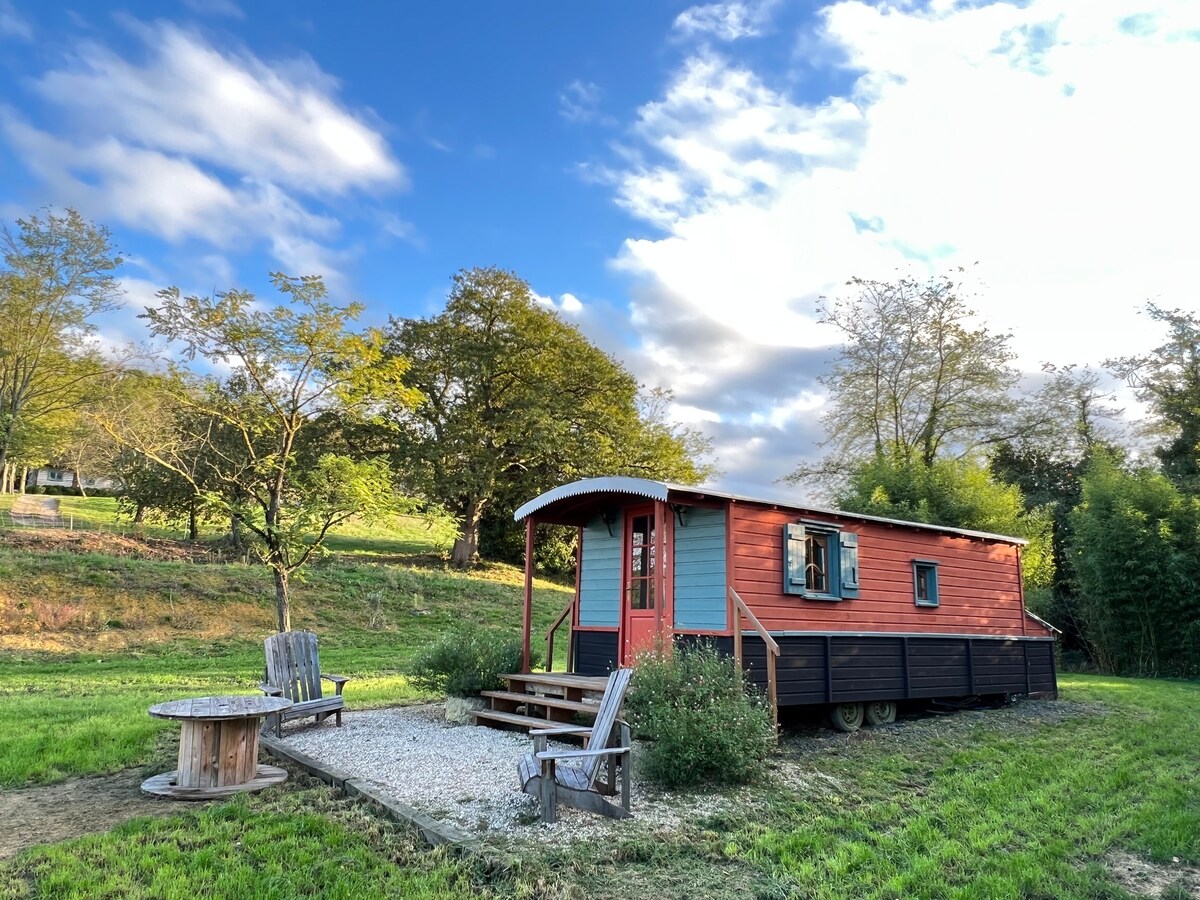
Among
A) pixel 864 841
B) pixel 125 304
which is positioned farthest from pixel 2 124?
pixel 864 841

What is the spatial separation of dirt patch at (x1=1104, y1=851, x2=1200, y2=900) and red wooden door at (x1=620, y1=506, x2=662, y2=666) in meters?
4.51

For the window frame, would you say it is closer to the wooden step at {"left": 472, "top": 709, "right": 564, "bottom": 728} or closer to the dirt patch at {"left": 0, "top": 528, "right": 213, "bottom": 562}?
the wooden step at {"left": 472, "top": 709, "right": 564, "bottom": 728}

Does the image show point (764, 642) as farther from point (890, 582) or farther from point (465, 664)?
point (465, 664)

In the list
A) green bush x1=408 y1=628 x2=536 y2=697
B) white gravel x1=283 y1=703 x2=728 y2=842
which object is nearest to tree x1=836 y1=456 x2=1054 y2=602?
green bush x1=408 y1=628 x2=536 y2=697

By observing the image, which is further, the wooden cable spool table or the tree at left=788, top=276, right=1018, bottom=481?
the tree at left=788, top=276, right=1018, bottom=481

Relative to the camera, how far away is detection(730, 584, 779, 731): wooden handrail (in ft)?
21.8

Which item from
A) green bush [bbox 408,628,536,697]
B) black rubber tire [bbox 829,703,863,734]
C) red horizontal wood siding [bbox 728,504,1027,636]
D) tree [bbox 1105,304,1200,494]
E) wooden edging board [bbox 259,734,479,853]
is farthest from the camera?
tree [bbox 1105,304,1200,494]

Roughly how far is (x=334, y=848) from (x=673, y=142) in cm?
845

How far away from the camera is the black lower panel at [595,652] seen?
27.8ft

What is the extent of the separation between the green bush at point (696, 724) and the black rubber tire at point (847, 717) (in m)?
2.39

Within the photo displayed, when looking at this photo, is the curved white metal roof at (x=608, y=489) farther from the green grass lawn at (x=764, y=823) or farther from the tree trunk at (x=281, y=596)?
the tree trunk at (x=281, y=596)

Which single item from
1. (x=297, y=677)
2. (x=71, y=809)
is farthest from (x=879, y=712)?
(x=71, y=809)

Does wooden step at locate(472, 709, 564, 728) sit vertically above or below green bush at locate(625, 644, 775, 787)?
below

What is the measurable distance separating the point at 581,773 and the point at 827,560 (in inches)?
185
